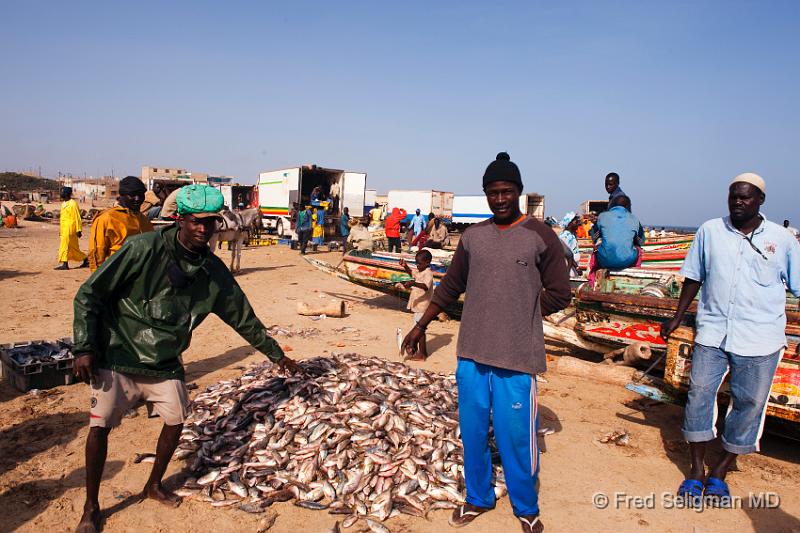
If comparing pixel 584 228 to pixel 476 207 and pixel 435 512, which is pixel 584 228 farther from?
pixel 435 512

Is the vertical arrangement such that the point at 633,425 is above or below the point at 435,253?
below

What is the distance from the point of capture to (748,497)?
4285mm

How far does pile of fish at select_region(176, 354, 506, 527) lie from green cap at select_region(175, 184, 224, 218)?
2.29m

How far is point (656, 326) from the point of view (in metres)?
7.01

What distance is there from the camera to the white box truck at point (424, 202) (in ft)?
123

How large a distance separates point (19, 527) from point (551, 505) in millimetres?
4086

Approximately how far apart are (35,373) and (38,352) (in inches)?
18.4

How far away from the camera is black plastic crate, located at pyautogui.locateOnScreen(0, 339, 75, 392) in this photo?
5723mm

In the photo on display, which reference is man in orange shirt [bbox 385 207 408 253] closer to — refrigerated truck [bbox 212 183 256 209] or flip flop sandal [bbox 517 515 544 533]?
refrigerated truck [bbox 212 183 256 209]

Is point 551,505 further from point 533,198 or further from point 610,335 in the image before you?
point 533,198

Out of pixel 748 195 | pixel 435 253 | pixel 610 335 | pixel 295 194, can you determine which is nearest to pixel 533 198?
pixel 295 194

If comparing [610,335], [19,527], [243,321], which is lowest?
[19,527]

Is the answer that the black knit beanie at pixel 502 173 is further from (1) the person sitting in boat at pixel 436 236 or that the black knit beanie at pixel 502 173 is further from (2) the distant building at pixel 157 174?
(2) the distant building at pixel 157 174

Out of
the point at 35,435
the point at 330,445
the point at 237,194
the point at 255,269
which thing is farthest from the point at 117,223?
the point at 237,194
